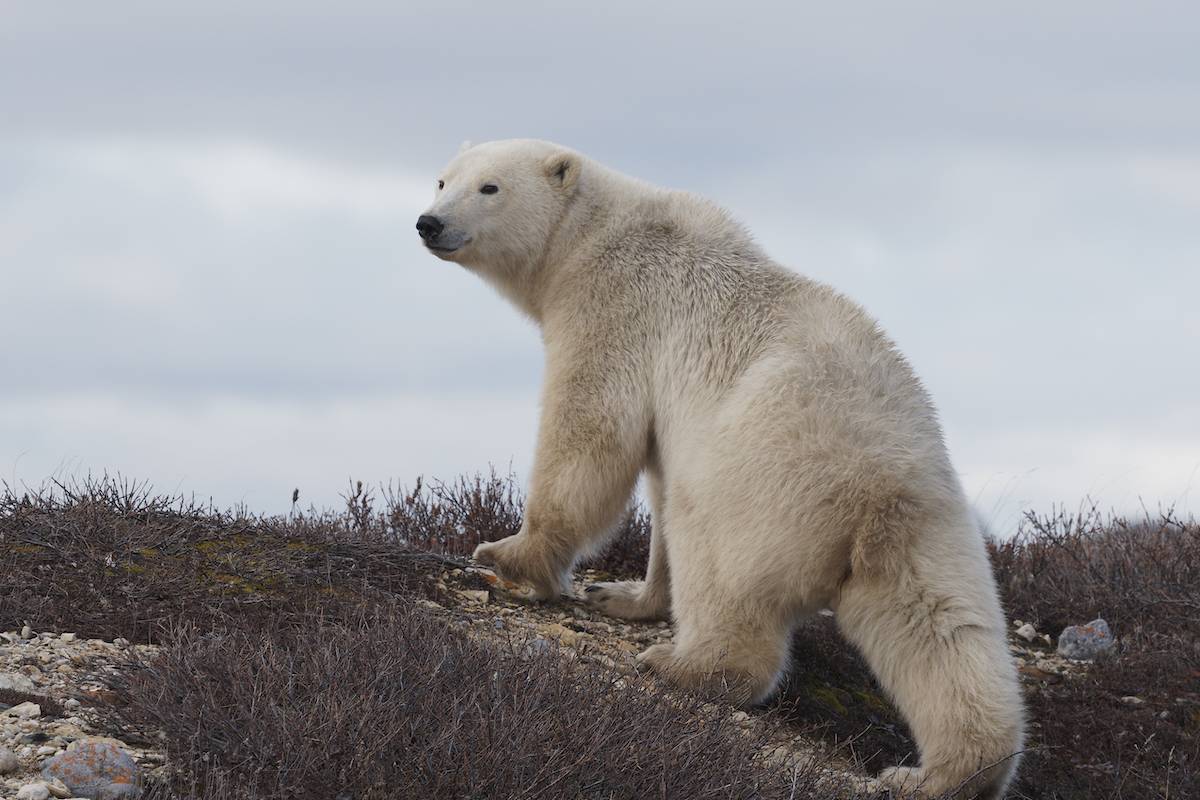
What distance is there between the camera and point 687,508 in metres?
5.27

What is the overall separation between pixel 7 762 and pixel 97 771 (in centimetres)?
28

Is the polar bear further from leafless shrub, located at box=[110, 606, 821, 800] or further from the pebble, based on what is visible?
the pebble

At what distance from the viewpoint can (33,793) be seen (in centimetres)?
325

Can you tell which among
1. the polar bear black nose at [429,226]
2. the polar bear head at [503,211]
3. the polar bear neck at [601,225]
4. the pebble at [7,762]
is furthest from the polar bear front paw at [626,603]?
the pebble at [7,762]

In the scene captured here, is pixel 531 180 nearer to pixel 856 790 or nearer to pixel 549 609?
pixel 549 609

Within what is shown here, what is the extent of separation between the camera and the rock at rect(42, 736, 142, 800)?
3301 millimetres

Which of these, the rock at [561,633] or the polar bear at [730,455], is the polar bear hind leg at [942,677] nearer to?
the polar bear at [730,455]

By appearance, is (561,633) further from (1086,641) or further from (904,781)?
(1086,641)

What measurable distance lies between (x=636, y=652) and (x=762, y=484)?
1.20 m

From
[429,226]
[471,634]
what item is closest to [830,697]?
[471,634]

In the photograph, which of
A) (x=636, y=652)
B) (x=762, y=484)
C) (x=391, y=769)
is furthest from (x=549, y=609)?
(x=391, y=769)

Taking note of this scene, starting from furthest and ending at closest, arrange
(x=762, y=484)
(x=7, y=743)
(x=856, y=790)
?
(x=762, y=484) < (x=856, y=790) < (x=7, y=743)

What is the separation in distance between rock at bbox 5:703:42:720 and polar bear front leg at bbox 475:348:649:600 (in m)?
2.40

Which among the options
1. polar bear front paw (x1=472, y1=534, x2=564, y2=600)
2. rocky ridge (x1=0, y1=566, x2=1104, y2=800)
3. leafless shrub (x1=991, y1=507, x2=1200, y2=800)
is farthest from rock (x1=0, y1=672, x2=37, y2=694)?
leafless shrub (x1=991, y1=507, x2=1200, y2=800)
